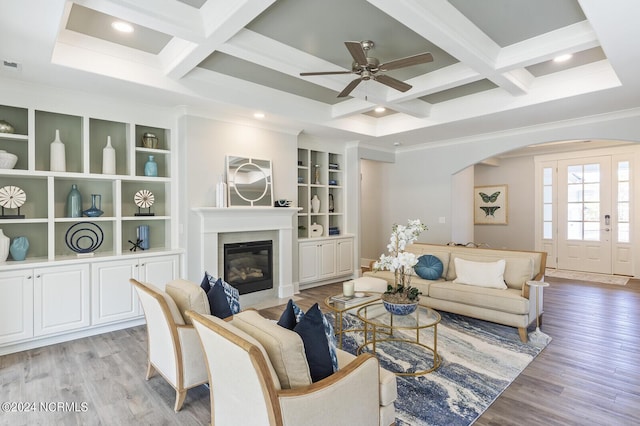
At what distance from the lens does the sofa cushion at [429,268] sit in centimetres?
449

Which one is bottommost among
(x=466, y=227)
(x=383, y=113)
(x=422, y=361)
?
(x=422, y=361)

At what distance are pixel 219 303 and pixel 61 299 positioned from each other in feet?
6.99

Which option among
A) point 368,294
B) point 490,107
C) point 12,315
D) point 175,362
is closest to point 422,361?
point 368,294

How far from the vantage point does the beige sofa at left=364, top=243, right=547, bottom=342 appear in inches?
143

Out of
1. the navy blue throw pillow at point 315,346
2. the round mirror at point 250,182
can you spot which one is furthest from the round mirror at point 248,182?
the navy blue throw pillow at point 315,346

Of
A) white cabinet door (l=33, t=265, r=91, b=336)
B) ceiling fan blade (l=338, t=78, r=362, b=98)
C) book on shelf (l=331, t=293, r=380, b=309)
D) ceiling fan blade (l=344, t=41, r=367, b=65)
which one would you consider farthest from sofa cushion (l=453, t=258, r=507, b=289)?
white cabinet door (l=33, t=265, r=91, b=336)

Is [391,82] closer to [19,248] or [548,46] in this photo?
[548,46]

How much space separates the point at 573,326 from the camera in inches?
157

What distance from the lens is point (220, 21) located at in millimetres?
2576

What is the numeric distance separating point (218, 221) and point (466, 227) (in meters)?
5.04

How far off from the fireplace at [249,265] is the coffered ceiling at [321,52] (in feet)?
5.78

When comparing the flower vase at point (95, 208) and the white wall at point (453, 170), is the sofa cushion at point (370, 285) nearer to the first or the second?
the white wall at point (453, 170)

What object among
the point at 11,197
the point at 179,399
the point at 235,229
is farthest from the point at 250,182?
the point at 179,399

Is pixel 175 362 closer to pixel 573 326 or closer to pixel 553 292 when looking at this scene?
pixel 573 326
